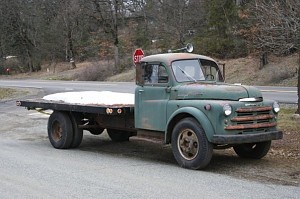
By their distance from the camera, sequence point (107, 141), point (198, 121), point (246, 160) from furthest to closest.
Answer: point (107, 141) < point (246, 160) < point (198, 121)

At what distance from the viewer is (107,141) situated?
12.4 meters

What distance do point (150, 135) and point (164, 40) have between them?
122 ft

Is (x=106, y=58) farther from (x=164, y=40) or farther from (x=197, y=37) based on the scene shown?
(x=197, y=37)

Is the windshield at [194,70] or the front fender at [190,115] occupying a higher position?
the windshield at [194,70]

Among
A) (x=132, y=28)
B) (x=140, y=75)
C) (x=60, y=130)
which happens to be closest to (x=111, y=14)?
(x=132, y=28)

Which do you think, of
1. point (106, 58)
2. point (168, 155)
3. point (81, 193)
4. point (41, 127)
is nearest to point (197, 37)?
point (106, 58)

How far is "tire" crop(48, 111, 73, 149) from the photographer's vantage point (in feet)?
36.5

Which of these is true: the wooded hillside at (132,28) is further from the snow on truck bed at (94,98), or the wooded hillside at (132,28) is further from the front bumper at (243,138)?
the front bumper at (243,138)

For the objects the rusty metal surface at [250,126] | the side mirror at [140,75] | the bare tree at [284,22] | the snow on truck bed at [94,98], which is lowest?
the rusty metal surface at [250,126]

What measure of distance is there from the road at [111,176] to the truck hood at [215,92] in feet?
4.06

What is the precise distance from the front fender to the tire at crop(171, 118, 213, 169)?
107mm

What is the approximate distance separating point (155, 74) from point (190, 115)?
50.7 inches

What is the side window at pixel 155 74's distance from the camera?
9.45m

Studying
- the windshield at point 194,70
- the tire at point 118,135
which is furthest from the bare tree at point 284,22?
the tire at point 118,135
